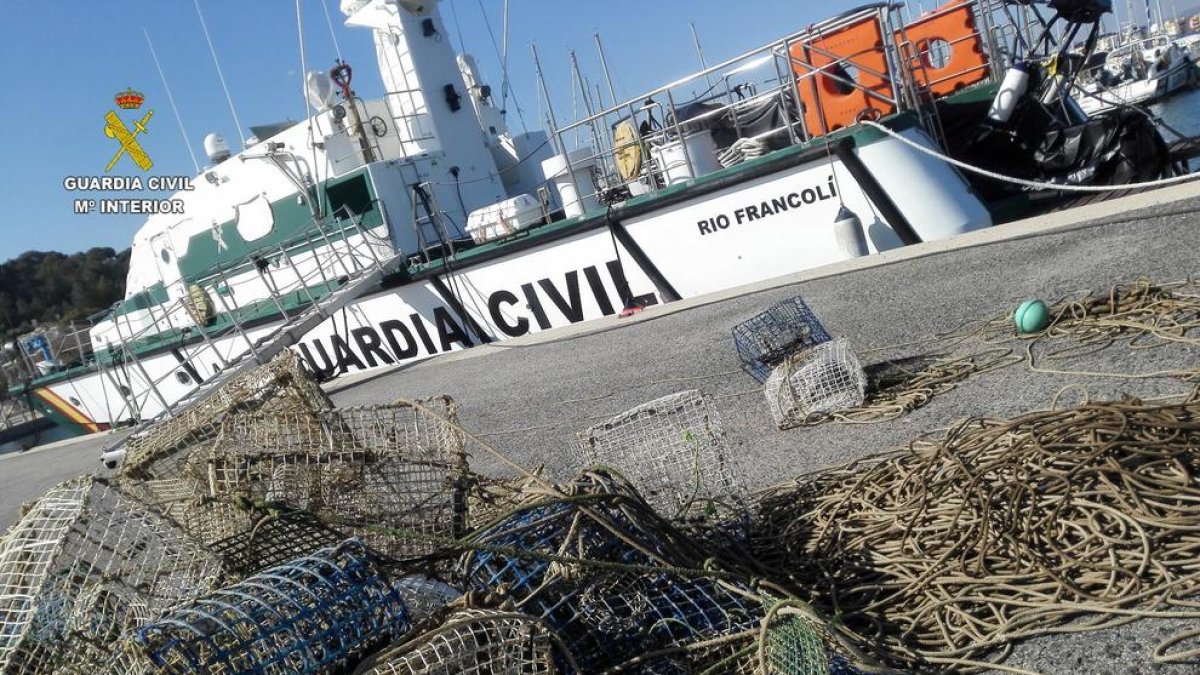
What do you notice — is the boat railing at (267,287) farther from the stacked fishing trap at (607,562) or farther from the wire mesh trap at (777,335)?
the stacked fishing trap at (607,562)

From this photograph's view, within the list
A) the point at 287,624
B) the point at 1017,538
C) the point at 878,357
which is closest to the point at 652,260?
the point at 878,357

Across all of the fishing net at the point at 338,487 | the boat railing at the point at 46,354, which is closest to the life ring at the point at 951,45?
the fishing net at the point at 338,487

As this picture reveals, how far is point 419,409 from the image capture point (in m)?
4.14

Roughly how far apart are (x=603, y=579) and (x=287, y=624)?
882mm

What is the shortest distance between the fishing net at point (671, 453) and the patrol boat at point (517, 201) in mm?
4915

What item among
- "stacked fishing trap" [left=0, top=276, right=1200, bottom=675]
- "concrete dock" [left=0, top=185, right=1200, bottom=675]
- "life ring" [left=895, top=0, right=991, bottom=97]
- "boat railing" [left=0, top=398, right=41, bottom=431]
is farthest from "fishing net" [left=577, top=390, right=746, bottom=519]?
"boat railing" [left=0, top=398, right=41, bottom=431]

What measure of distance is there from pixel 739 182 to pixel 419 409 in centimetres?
616

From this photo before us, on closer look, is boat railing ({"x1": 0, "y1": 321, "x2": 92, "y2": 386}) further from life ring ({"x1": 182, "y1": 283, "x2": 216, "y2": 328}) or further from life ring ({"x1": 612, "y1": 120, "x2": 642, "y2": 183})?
life ring ({"x1": 612, "y1": 120, "x2": 642, "y2": 183})

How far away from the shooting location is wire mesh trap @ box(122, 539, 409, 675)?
2.09 metres

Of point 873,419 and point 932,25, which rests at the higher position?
point 932,25

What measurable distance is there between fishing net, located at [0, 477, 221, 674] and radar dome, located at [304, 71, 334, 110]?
11.3m

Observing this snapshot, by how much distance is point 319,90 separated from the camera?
13719 millimetres

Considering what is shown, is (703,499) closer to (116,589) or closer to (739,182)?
(116,589)

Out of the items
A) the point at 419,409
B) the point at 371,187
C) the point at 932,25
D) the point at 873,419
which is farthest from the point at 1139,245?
the point at 371,187
